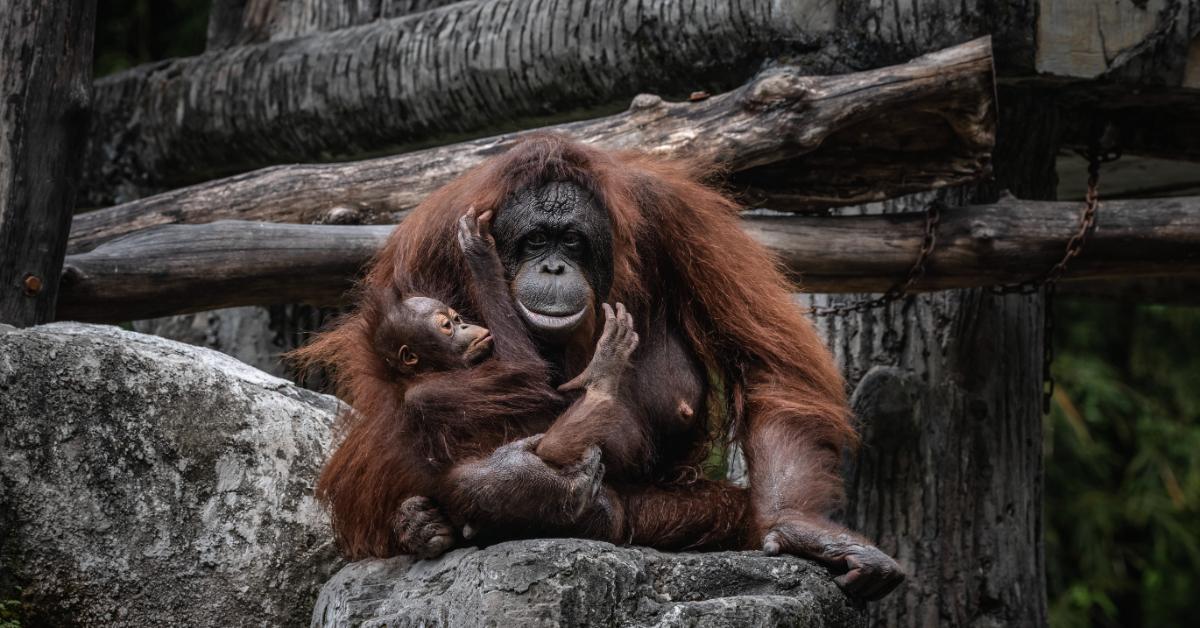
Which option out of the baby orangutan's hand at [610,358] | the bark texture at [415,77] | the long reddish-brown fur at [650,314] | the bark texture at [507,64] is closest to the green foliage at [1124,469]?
the bark texture at [507,64]

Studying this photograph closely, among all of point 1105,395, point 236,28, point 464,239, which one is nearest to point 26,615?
point 464,239

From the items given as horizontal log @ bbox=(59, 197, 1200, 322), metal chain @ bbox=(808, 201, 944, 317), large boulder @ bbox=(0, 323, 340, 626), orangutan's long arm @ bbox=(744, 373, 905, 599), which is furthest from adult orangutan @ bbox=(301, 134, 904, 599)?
metal chain @ bbox=(808, 201, 944, 317)

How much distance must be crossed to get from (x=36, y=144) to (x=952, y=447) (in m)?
2.78

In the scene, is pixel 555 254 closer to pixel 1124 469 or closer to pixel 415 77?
pixel 415 77

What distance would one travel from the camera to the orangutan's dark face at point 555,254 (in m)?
2.76

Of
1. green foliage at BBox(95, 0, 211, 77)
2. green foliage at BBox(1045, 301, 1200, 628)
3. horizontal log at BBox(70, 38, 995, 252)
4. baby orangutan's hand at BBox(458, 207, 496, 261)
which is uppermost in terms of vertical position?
green foliage at BBox(95, 0, 211, 77)

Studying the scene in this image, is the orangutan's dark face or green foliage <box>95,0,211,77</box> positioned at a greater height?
green foliage <box>95,0,211,77</box>

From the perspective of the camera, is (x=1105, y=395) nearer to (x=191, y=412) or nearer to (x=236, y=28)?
(x=236, y=28)

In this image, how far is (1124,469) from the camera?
25.1 feet

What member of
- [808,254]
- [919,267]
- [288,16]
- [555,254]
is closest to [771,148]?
[808,254]

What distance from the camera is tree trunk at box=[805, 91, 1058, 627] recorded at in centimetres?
409

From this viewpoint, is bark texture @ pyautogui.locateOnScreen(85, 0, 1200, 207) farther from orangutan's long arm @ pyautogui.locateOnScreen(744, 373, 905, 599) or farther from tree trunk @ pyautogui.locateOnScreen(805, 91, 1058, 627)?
orangutan's long arm @ pyautogui.locateOnScreen(744, 373, 905, 599)

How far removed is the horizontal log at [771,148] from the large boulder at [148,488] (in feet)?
3.03

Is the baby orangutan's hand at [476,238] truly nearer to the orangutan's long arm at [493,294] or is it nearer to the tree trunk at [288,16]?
the orangutan's long arm at [493,294]
